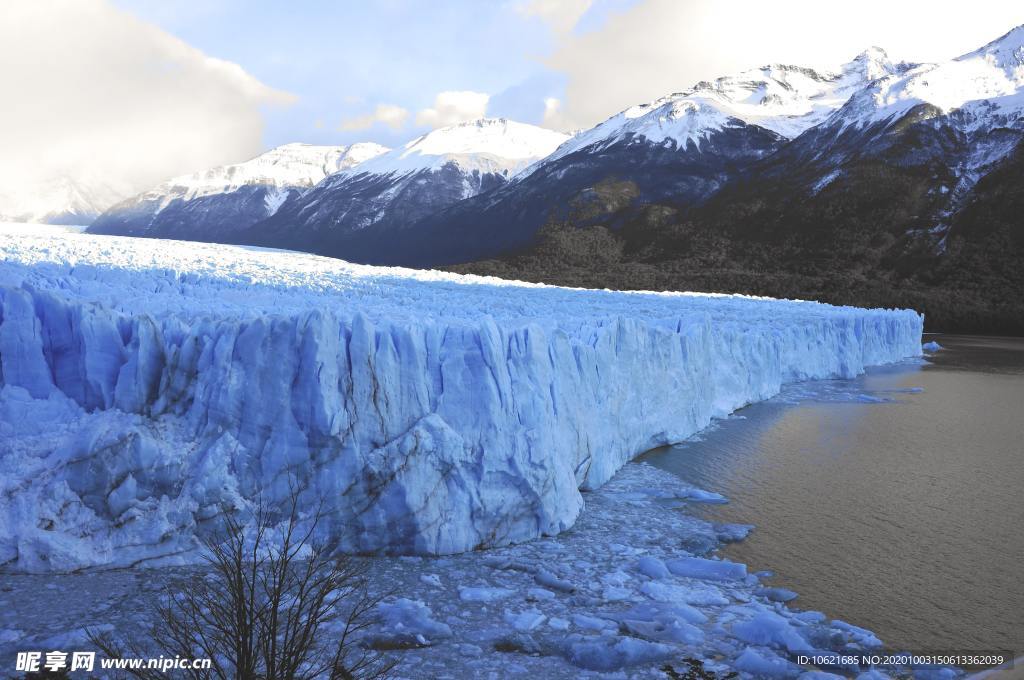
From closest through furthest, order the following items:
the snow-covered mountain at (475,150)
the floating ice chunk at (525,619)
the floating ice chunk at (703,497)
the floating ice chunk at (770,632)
Answer: the floating ice chunk at (770,632)
the floating ice chunk at (525,619)
the floating ice chunk at (703,497)
the snow-covered mountain at (475,150)

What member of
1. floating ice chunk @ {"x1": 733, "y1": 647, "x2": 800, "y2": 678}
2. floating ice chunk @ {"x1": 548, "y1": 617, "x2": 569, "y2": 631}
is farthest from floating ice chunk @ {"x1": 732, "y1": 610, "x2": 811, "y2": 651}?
floating ice chunk @ {"x1": 548, "y1": 617, "x2": 569, "y2": 631}

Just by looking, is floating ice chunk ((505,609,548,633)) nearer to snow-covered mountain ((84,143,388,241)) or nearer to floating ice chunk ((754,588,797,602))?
floating ice chunk ((754,588,797,602))

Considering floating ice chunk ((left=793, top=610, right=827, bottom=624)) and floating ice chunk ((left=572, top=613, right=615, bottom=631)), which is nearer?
floating ice chunk ((left=572, top=613, right=615, bottom=631))

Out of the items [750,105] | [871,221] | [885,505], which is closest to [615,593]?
[885,505]

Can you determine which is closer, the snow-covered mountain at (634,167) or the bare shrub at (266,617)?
the bare shrub at (266,617)

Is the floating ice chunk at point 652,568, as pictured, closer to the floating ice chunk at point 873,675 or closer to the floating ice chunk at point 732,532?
the floating ice chunk at point 732,532

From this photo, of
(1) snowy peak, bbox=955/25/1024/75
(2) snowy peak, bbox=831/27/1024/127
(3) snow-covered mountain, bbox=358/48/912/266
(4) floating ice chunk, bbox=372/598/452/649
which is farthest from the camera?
(3) snow-covered mountain, bbox=358/48/912/266

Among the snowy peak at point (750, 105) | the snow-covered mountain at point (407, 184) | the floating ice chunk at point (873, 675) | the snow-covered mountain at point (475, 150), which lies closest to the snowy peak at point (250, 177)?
the snow-covered mountain at point (407, 184)
